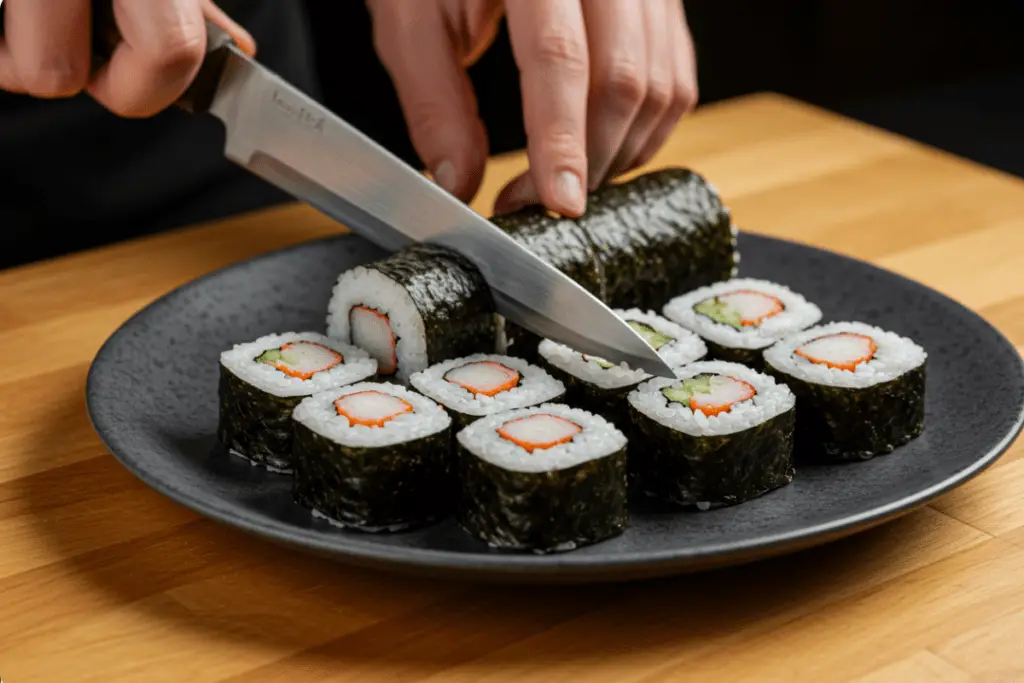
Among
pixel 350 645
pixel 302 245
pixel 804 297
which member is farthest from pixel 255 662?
pixel 804 297

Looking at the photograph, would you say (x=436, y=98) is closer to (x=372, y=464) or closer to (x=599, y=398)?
(x=599, y=398)

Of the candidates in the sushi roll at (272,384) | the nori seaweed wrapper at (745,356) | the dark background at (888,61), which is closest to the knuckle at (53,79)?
the sushi roll at (272,384)

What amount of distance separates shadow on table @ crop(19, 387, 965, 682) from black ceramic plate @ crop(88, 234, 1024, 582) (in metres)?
0.05

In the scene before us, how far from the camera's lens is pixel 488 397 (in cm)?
157

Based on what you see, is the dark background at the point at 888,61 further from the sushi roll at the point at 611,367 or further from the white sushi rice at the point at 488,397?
the white sushi rice at the point at 488,397

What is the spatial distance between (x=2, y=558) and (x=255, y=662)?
1.12 ft

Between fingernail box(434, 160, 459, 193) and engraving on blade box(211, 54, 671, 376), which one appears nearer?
Answer: engraving on blade box(211, 54, 671, 376)

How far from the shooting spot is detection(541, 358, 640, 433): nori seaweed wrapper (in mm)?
1614

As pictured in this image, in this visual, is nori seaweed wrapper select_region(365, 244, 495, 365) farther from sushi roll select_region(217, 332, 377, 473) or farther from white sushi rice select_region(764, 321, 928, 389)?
white sushi rice select_region(764, 321, 928, 389)

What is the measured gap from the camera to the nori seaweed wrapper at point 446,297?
5.54ft

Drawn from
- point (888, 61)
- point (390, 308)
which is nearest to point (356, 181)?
point (390, 308)

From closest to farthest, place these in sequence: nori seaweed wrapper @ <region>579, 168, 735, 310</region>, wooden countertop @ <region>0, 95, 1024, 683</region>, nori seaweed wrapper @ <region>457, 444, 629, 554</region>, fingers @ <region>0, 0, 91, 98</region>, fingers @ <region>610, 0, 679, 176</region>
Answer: wooden countertop @ <region>0, 95, 1024, 683</region>
nori seaweed wrapper @ <region>457, 444, 629, 554</region>
fingers @ <region>0, 0, 91, 98</region>
nori seaweed wrapper @ <region>579, 168, 735, 310</region>
fingers @ <region>610, 0, 679, 176</region>

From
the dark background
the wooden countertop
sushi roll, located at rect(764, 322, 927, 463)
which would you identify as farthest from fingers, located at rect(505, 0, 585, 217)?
the dark background

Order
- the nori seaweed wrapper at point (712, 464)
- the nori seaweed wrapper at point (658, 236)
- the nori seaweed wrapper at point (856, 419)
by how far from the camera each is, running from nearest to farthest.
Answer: the nori seaweed wrapper at point (712, 464) → the nori seaweed wrapper at point (856, 419) → the nori seaweed wrapper at point (658, 236)
